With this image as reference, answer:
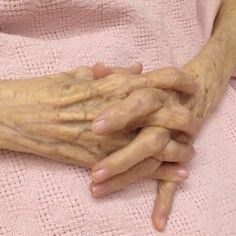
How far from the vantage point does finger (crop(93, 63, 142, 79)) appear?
0.88m

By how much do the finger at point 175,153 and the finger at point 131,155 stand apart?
3cm

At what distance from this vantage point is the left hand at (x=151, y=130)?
0.81m

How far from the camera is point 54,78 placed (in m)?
0.85

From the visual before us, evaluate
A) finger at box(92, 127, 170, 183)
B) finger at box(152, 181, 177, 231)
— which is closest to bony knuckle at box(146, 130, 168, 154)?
finger at box(92, 127, 170, 183)

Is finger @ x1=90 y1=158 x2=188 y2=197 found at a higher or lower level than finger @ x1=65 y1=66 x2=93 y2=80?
lower

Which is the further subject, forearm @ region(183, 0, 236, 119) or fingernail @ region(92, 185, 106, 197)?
forearm @ region(183, 0, 236, 119)

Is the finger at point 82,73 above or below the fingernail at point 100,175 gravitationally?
above

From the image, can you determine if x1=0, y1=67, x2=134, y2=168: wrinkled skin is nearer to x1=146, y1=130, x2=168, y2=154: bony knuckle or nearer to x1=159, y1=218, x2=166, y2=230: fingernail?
x1=146, y1=130, x2=168, y2=154: bony knuckle

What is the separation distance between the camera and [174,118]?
0.88 metres

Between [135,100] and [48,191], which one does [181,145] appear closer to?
[135,100]

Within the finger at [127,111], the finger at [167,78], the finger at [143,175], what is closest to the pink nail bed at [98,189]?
the finger at [143,175]

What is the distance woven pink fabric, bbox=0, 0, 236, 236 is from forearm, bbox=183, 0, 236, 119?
0.18 ft

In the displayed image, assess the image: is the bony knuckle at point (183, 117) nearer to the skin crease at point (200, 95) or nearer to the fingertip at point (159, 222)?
the skin crease at point (200, 95)

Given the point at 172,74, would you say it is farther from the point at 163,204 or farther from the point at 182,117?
the point at 163,204
